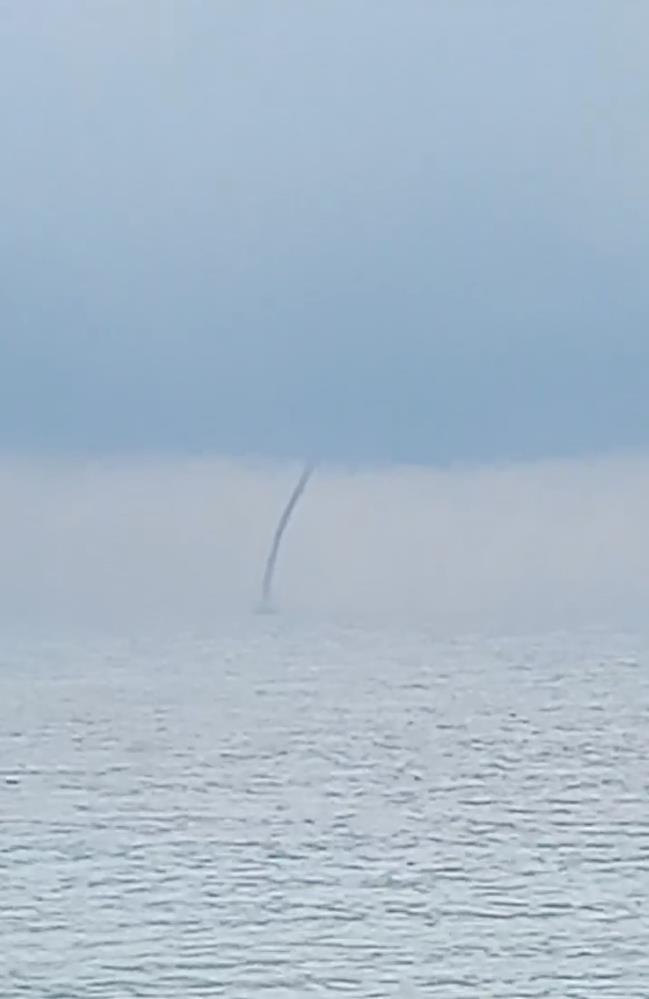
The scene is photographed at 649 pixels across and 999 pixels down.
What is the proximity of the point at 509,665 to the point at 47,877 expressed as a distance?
460cm

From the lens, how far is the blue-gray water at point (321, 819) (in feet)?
17.1

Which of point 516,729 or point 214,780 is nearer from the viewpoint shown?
point 214,780

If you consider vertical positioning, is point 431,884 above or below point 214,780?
above

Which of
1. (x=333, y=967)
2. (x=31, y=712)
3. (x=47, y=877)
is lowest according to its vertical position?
(x=31, y=712)

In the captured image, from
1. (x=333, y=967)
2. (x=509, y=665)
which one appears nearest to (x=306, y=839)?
(x=333, y=967)

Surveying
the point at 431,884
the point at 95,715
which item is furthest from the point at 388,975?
the point at 95,715

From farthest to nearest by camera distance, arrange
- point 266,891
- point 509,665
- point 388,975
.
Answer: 1. point 509,665
2. point 266,891
3. point 388,975

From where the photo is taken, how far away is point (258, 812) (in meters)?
6.83

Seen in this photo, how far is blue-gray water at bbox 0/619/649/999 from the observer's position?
522cm

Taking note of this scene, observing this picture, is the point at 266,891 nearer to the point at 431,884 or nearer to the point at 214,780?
the point at 431,884

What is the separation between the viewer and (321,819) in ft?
22.2

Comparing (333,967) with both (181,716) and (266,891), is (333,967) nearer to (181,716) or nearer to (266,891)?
(266,891)

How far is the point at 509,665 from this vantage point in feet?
32.9

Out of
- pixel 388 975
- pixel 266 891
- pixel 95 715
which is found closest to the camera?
pixel 388 975
